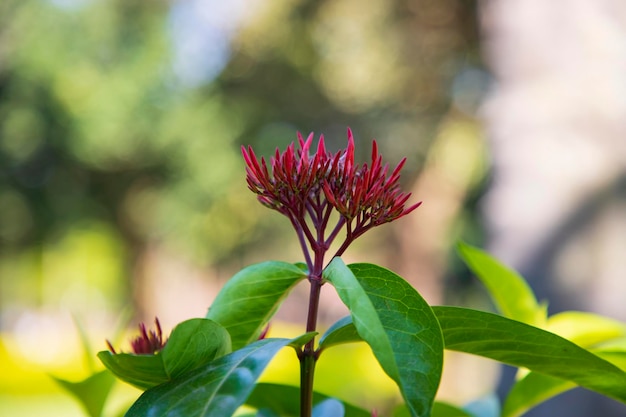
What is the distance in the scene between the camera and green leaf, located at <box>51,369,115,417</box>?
50 centimetres

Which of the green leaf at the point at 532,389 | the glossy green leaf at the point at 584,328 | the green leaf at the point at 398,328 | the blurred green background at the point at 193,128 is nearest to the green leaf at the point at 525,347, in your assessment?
the green leaf at the point at 398,328

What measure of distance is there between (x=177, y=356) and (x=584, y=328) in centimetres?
43

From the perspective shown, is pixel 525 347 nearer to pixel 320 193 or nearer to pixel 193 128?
pixel 320 193

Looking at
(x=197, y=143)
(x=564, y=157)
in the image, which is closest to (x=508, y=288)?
(x=564, y=157)

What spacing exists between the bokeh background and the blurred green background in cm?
3

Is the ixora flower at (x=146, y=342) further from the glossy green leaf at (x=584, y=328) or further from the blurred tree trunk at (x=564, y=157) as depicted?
the blurred tree trunk at (x=564, y=157)

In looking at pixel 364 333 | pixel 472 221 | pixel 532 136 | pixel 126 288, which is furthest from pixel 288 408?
pixel 126 288

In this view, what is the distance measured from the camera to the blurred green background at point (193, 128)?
9289 millimetres

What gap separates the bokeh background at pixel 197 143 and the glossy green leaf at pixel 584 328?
408 cm

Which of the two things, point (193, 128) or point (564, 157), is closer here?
point (564, 157)

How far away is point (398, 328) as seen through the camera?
0.31 meters

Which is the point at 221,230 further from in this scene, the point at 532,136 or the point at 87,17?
the point at 532,136

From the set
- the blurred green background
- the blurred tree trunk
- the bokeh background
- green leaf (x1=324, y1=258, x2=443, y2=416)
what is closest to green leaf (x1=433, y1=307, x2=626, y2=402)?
green leaf (x1=324, y1=258, x2=443, y2=416)

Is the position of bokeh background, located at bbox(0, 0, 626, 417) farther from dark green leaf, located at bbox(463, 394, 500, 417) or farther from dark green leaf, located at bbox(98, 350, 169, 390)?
dark green leaf, located at bbox(98, 350, 169, 390)
